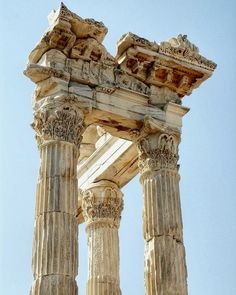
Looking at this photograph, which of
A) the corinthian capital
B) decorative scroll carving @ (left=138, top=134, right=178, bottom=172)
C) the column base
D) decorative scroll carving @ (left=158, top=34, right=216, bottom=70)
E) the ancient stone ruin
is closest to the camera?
the column base

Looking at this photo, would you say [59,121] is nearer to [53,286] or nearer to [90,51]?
[90,51]

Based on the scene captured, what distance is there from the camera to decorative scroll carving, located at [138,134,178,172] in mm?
28547

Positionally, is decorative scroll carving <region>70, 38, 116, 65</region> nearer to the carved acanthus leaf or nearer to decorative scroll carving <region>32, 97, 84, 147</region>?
decorative scroll carving <region>32, 97, 84, 147</region>

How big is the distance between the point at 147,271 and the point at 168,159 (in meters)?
3.99

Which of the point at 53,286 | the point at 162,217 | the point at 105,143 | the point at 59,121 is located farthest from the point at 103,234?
the point at 53,286

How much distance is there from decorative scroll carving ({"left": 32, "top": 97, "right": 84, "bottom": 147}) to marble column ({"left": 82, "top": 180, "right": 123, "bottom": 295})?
15.6ft

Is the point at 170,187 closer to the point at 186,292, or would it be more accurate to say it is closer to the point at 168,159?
the point at 168,159

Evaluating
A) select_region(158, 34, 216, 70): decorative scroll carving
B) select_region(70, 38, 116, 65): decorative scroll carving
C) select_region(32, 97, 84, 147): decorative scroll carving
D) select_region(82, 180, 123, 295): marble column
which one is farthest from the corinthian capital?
select_region(158, 34, 216, 70): decorative scroll carving

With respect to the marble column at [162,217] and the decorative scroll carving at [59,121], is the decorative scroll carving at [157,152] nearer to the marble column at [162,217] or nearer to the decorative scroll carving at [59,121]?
the marble column at [162,217]

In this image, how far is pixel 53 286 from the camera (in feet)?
78.9

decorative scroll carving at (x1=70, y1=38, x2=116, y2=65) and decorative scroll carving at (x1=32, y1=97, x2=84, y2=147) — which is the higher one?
decorative scroll carving at (x1=70, y1=38, x2=116, y2=65)

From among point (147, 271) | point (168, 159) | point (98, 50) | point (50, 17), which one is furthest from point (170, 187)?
point (50, 17)

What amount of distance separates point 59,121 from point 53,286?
5.61 meters

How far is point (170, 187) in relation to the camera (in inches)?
1109
